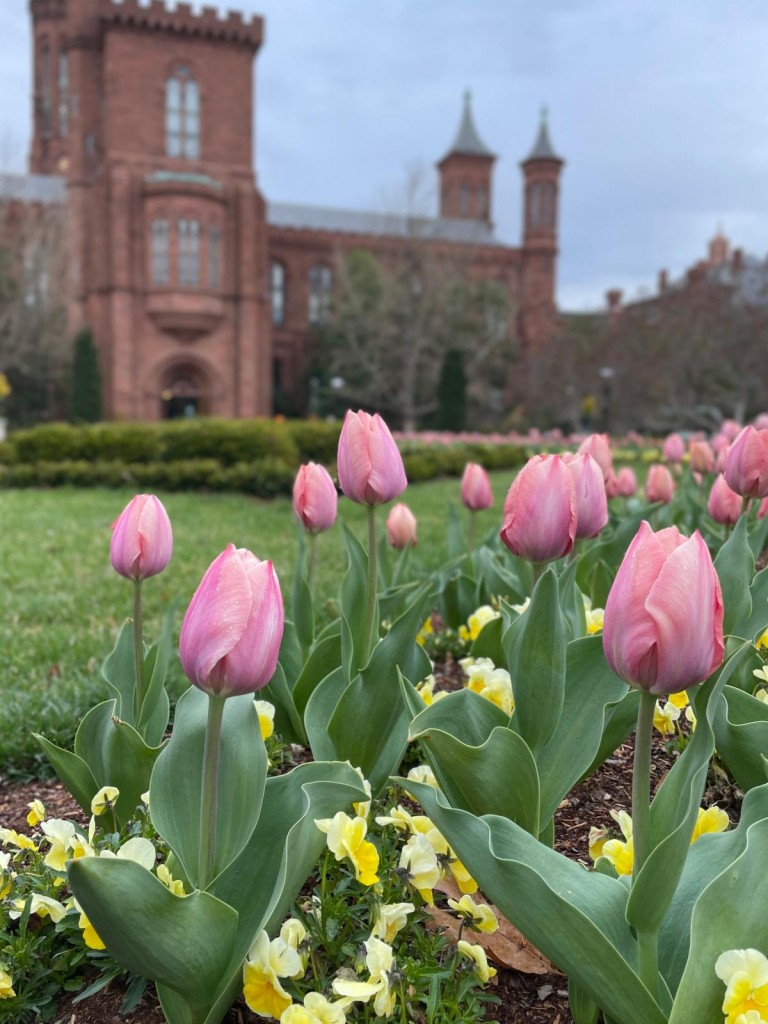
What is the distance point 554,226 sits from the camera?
4512cm

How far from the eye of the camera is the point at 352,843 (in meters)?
1.19

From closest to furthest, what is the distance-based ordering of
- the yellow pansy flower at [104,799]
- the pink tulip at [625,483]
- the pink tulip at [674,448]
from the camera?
1. the yellow pansy flower at [104,799]
2. the pink tulip at [625,483]
3. the pink tulip at [674,448]

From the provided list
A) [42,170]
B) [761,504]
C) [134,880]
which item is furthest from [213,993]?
[42,170]

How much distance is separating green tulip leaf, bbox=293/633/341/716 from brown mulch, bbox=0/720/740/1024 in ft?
1.68

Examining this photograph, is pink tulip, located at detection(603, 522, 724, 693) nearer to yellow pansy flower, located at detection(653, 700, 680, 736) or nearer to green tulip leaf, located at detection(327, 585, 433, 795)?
green tulip leaf, located at detection(327, 585, 433, 795)

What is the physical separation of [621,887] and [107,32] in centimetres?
3331

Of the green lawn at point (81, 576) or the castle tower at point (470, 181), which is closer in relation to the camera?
the green lawn at point (81, 576)

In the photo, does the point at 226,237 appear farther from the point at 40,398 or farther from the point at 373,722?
the point at 373,722

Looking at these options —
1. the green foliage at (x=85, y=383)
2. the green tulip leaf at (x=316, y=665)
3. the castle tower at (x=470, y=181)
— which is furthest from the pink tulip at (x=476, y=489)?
the castle tower at (x=470, y=181)

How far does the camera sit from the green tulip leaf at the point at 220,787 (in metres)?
1.22

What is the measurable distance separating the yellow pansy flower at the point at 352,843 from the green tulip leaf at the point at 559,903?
0.12m

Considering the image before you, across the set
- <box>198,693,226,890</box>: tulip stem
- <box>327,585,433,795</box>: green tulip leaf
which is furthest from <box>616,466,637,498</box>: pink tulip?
<box>198,693,226,890</box>: tulip stem

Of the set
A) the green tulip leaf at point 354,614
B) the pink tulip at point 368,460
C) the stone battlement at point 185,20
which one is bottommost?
the green tulip leaf at point 354,614

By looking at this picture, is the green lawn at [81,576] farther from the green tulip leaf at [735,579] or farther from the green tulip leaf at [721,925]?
the green tulip leaf at [721,925]
